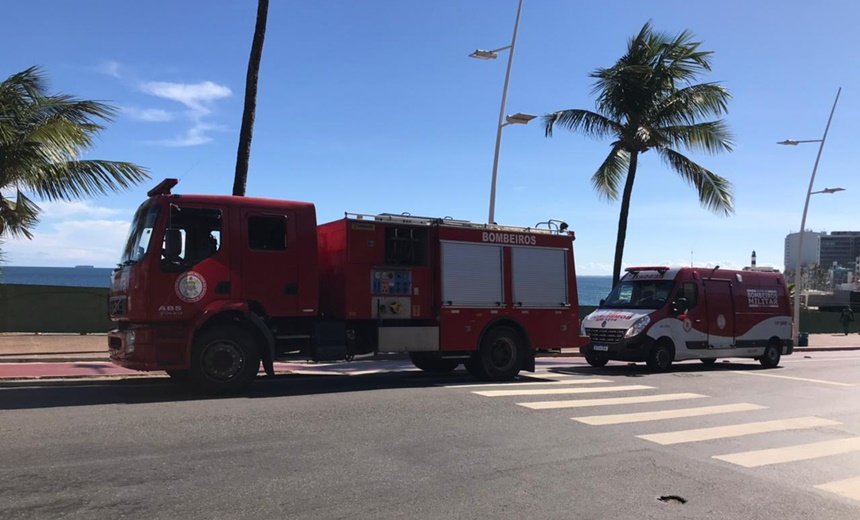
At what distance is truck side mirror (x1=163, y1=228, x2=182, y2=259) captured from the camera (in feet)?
31.1

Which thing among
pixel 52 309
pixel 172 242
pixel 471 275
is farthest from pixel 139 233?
pixel 52 309

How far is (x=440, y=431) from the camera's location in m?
7.79

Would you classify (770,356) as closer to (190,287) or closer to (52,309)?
(190,287)

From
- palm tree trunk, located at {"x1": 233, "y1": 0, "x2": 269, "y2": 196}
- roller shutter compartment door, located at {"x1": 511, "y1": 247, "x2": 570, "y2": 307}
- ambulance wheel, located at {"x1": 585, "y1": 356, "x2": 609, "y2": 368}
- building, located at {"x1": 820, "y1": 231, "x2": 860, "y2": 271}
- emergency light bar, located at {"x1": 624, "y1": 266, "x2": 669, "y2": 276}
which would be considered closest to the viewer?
roller shutter compartment door, located at {"x1": 511, "y1": 247, "x2": 570, "y2": 307}

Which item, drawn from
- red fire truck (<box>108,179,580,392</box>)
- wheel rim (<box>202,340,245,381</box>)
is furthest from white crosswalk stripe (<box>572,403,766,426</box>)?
wheel rim (<box>202,340,245,381</box>)

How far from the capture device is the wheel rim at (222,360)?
32.0 feet

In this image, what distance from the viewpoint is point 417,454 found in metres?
6.66

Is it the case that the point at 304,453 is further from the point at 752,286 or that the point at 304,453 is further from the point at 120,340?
the point at 752,286

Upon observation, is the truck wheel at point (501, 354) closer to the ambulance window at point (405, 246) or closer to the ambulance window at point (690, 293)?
the ambulance window at point (405, 246)

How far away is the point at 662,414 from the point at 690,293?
7958 millimetres

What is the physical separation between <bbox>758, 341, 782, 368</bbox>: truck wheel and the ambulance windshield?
4453 mm

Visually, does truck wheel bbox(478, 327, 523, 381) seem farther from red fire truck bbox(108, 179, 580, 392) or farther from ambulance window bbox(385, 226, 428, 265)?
ambulance window bbox(385, 226, 428, 265)

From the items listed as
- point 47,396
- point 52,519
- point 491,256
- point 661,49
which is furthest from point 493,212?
point 52,519

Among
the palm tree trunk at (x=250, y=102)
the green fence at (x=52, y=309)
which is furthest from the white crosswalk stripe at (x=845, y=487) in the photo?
the green fence at (x=52, y=309)
